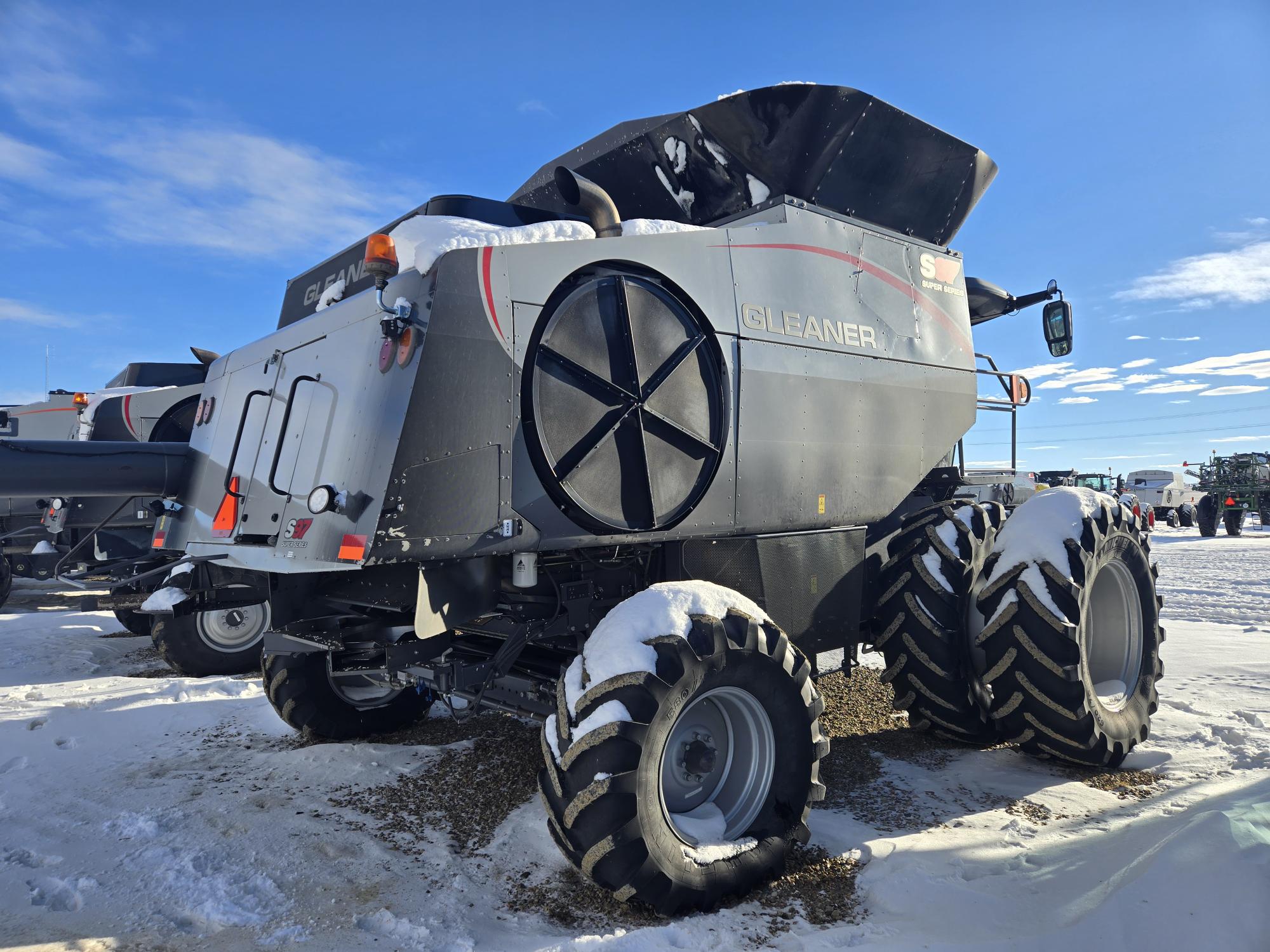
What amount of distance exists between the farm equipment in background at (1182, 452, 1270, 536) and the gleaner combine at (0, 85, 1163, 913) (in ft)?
88.5

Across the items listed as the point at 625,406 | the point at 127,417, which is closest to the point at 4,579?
the point at 127,417

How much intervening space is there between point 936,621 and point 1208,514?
28363mm

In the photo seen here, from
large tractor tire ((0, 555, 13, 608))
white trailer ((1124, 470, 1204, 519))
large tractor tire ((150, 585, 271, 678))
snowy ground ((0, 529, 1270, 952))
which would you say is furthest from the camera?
white trailer ((1124, 470, 1204, 519))

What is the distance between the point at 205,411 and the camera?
16.8 ft

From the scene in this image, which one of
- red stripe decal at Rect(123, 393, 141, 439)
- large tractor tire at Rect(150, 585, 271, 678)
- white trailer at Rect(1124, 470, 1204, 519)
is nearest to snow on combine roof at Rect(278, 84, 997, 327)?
large tractor tire at Rect(150, 585, 271, 678)

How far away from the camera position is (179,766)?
16.3 ft

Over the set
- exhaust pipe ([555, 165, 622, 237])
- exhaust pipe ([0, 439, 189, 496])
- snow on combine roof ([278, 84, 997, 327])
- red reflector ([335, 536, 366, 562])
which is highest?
snow on combine roof ([278, 84, 997, 327])

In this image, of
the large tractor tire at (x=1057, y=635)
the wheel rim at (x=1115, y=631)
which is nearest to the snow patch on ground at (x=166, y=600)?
the large tractor tire at (x=1057, y=635)

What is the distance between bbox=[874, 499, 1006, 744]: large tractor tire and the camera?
15.5ft

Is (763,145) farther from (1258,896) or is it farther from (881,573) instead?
(1258,896)

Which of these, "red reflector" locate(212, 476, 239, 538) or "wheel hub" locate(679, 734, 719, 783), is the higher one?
"red reflector" locate(212, 476, 239, 538)

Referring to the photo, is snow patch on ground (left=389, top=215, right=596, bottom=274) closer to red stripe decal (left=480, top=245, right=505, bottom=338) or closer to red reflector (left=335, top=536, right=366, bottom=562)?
red stripe decal (left=480, top=245, right=505, bottom=338)

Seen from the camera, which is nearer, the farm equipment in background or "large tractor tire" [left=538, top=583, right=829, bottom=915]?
"large tractor tire" [left=538, top=583, right=829, bottom=915]

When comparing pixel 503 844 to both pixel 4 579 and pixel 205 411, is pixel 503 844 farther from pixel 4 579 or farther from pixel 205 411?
pixel 4 579
